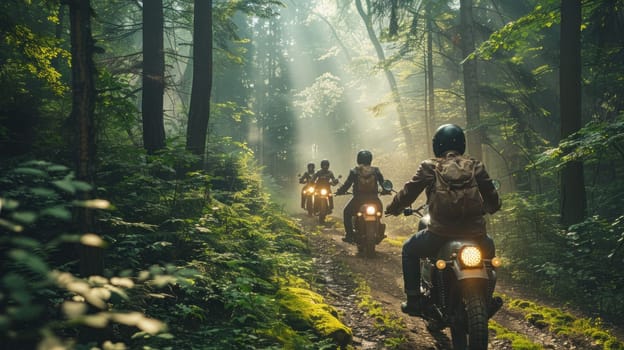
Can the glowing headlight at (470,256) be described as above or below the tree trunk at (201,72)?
below

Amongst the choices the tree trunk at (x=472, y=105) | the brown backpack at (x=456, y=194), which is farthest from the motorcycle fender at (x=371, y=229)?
the tree trunk at (x=472, y=105)

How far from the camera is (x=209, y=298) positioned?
4465 mm

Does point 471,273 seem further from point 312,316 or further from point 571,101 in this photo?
point 571,101

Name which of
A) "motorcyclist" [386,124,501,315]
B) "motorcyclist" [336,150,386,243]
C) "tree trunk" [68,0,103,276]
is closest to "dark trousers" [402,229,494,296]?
"motorcyclist" [386,124,501,315]

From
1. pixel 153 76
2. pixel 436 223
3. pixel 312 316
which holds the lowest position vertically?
pixel 312 316

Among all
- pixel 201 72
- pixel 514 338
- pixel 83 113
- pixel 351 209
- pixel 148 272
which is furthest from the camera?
pixel 201 72

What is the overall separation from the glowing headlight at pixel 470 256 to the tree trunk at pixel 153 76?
7.92 m

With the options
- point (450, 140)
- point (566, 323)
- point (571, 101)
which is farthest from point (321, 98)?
point (450, 140)

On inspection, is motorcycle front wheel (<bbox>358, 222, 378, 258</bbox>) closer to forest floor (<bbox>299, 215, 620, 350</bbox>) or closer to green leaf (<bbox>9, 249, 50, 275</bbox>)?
forest floor (<bbox>299, 215, 620, 350</bbox>)

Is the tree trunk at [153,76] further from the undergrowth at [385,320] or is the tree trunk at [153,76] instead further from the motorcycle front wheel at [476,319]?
the motorcycle front wheel at [476,319]

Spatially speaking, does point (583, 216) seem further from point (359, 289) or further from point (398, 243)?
point (359, 289)

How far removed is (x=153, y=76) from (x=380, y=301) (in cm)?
756

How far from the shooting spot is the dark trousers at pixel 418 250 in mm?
4543

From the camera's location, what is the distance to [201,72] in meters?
11.2
